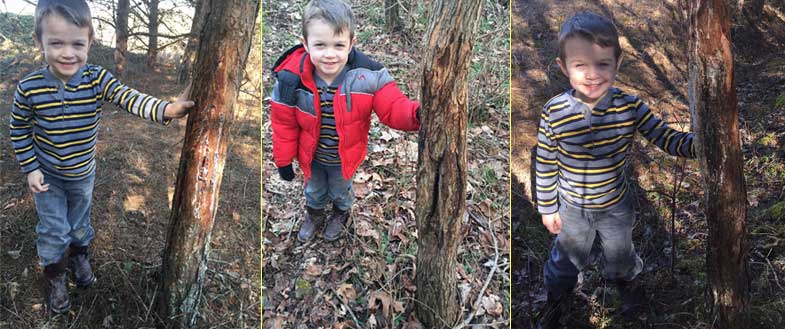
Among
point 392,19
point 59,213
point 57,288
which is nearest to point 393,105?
point 392,19

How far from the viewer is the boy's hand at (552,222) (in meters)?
2.15

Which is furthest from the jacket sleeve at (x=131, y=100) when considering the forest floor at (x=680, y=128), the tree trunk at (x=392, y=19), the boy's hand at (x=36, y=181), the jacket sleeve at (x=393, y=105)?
the forest floor at (x=680, y=128)

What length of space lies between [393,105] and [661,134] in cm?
104

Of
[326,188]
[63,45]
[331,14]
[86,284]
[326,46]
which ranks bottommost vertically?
[86,284]

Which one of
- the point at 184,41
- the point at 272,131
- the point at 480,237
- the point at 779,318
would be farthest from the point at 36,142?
the point at 779,318

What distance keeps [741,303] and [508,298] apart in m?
0.89

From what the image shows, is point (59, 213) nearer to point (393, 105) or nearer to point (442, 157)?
point (393, 105)

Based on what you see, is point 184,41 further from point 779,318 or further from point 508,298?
point 779,318

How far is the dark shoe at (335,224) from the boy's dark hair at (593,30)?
4.16 feet

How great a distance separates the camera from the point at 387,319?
2434 millimetres

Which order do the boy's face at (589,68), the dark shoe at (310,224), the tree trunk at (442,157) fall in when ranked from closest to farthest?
the boy's face at (589,68) < the tree trunk at (442,157) < the dark shoe at (310,224)

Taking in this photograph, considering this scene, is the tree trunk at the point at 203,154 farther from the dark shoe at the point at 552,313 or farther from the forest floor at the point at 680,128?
the dark shoe at the point at 552,313

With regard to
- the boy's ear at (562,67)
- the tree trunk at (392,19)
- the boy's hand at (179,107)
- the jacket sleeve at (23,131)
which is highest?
the tree trunk at (392,19)

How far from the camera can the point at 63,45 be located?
6.56 feet
